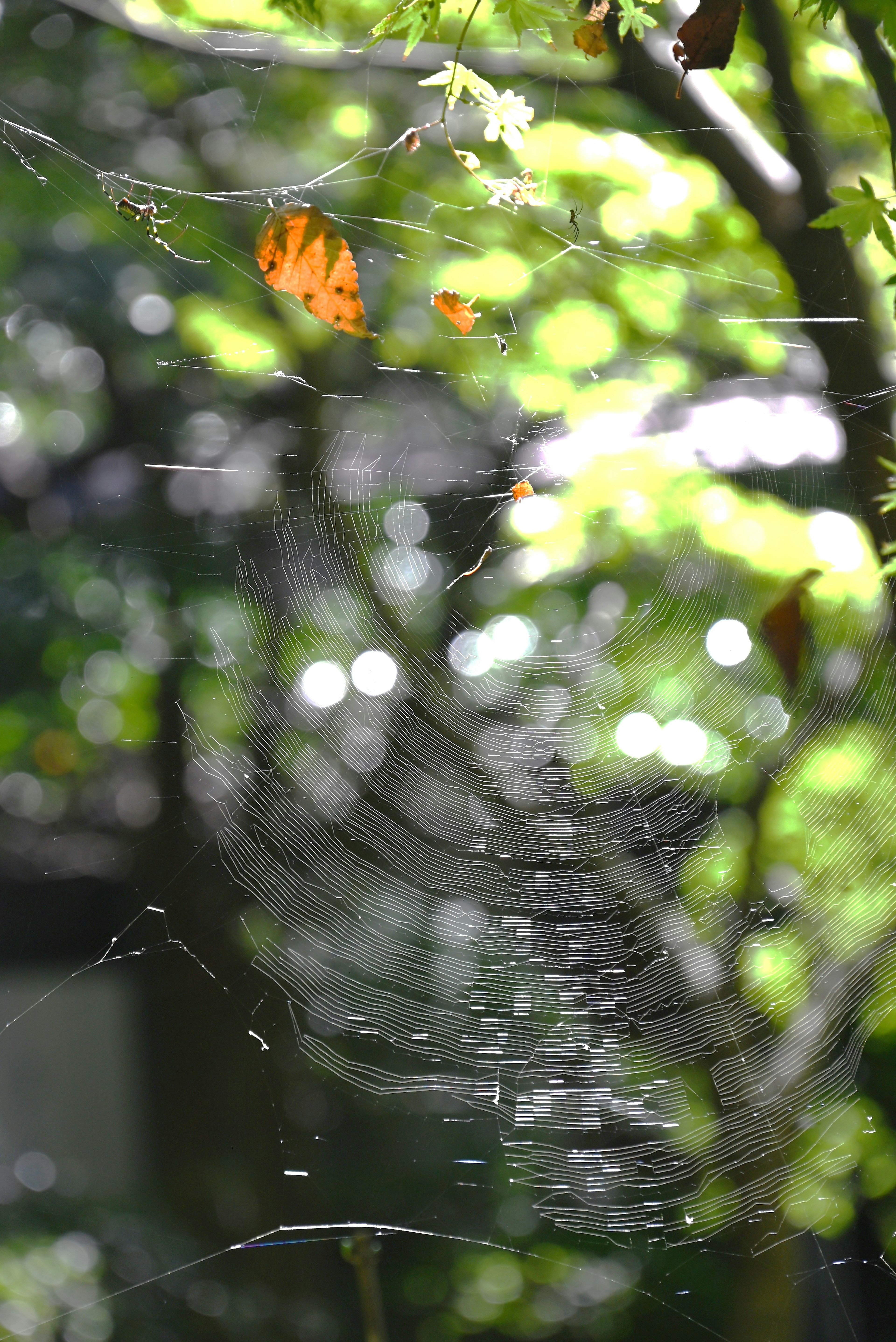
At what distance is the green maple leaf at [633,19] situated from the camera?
2.11ft

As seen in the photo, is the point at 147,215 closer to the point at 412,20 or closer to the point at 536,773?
the point at 412,20

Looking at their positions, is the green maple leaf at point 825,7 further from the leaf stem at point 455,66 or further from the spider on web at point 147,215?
the spider on web at point 147,215

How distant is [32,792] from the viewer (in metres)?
0.77

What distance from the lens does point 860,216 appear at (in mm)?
583

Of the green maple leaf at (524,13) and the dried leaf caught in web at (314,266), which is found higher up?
the green maple leaf at (524,13)

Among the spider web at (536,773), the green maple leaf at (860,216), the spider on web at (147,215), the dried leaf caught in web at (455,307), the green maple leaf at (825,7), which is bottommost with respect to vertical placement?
the spider web at (536,773)

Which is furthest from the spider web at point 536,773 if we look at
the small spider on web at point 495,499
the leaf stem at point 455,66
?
the leaf stem at point 455,66

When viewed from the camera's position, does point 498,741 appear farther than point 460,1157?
Yes

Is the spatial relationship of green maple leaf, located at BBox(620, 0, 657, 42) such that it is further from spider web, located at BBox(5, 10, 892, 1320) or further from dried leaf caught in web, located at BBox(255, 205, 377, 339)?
dried leaf caught in web, located at BBox(255, 205, 377, 339)

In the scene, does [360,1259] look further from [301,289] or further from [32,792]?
[301,289]


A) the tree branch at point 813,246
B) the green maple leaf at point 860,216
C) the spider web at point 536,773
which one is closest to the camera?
the green maple leaf at point 860,216

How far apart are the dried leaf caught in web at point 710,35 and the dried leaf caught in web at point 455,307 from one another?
310 millimetres

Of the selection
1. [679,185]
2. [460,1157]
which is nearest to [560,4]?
[679,185]

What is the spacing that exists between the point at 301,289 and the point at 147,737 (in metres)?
0.47
